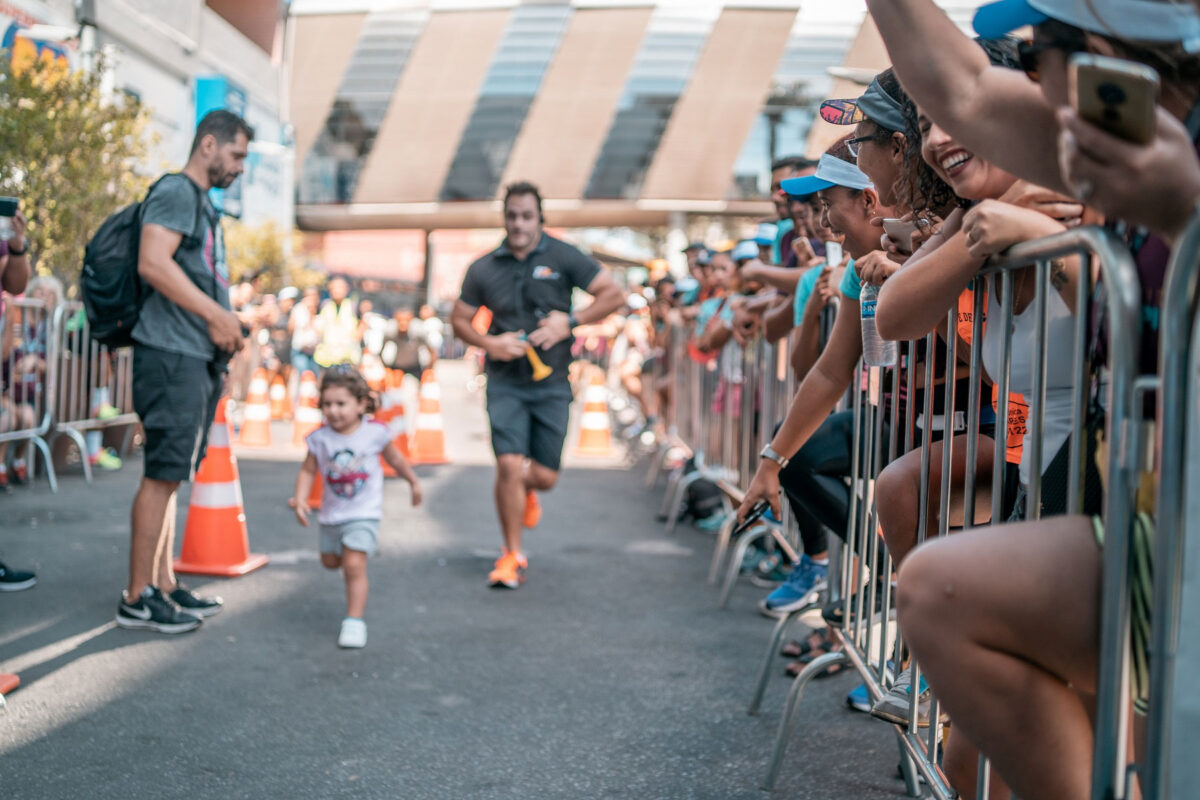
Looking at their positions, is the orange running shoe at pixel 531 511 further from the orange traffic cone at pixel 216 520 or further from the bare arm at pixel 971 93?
the bare arm at pixel 971 93

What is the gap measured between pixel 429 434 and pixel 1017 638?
11113 millimetres

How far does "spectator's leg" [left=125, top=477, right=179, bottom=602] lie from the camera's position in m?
5.34

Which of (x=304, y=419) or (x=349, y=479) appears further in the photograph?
(x=304, y=419)

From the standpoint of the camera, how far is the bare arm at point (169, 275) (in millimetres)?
5273

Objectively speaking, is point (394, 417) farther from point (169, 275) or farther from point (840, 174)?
point (840, 174)

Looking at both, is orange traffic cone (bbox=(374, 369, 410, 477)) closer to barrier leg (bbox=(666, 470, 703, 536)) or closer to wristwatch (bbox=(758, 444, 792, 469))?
barrier leg (bbox=(666, 470, 703, 536))

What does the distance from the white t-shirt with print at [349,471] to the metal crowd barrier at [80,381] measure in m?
4.88

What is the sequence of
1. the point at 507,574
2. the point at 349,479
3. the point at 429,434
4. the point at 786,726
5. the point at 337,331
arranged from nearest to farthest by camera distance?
the point at 786,726
the point at 349,479
the point at 507,574
the point at 429,434
the point at 337,331

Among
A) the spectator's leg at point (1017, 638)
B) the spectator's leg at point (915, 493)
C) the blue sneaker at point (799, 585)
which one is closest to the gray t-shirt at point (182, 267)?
the blue sneaker at point (799, 585)

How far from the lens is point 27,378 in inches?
372

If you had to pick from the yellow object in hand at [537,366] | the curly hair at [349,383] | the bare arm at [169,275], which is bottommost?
the curly hair at [349,383]

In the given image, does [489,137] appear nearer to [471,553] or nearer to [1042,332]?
[471,553]

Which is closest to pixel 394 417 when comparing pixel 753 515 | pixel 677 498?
pixel 677 498

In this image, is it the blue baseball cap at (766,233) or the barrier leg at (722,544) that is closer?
the barrier leg at (722,544)
